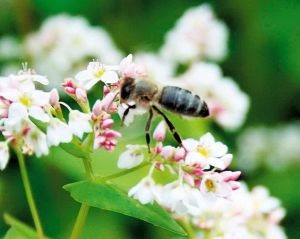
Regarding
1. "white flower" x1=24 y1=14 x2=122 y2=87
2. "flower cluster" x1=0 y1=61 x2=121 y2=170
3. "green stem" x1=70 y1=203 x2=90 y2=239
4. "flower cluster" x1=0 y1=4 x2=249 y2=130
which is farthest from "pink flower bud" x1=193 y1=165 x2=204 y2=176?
"white flower" x1=24 y1=14 x2=122 y2=87

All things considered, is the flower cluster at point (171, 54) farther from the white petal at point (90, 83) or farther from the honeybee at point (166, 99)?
the white petal at point (90, 83)

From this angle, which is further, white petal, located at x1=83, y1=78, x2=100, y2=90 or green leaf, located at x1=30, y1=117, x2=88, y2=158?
white petal, located at x1=83, y1=78, x2=100, y2=90

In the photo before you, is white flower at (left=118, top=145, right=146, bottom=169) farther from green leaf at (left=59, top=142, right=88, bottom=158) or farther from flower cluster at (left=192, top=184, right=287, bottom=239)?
flower cluster at (left=192, top=184, right=287, bottom=239)

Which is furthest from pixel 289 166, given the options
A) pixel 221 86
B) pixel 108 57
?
pixel 108 57

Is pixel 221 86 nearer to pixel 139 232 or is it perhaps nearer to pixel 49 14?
pixel 139 232

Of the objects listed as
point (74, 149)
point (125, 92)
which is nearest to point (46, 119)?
point (74, 149)

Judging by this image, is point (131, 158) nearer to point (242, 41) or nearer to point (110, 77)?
point (110, 77)
